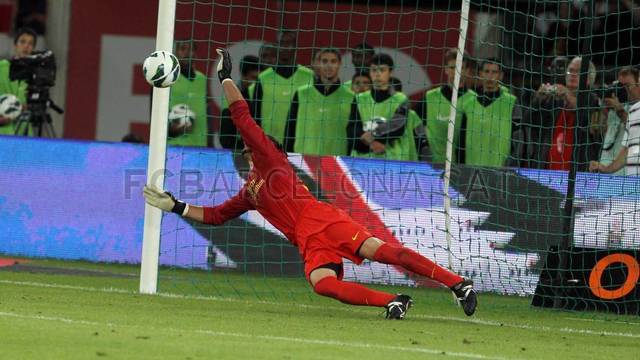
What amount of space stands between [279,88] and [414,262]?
5001 millimetres

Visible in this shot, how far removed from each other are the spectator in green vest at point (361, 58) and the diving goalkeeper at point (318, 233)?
352 cm

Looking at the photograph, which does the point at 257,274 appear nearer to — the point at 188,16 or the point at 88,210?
the point at 88,210

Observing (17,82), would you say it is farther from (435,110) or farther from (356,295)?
(356,295)

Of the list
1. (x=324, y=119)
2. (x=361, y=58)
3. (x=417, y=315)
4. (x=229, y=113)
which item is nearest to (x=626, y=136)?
(x=361, y=58)

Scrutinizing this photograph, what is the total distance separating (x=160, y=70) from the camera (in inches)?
448

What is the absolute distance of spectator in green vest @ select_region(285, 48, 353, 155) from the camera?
14930 mm

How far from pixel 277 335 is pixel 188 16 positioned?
9.06 metres

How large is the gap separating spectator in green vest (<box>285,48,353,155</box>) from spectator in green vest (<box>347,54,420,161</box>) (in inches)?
4.9

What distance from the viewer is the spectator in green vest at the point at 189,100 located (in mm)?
15609

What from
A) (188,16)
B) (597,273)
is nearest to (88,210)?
(188,16)

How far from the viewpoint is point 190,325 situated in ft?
31.0

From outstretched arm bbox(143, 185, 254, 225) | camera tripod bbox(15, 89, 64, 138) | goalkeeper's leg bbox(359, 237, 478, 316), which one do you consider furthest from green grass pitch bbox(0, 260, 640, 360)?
camera tripod bbox(15, 89, 64, 138)

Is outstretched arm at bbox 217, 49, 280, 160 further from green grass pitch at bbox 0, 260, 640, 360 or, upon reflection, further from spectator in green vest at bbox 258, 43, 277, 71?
spectator in green vest at bbox 258, 43, 277, 71

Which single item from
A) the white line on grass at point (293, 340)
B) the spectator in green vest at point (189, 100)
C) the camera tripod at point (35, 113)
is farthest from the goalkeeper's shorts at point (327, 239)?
the camera tripod at point (35, 113)
